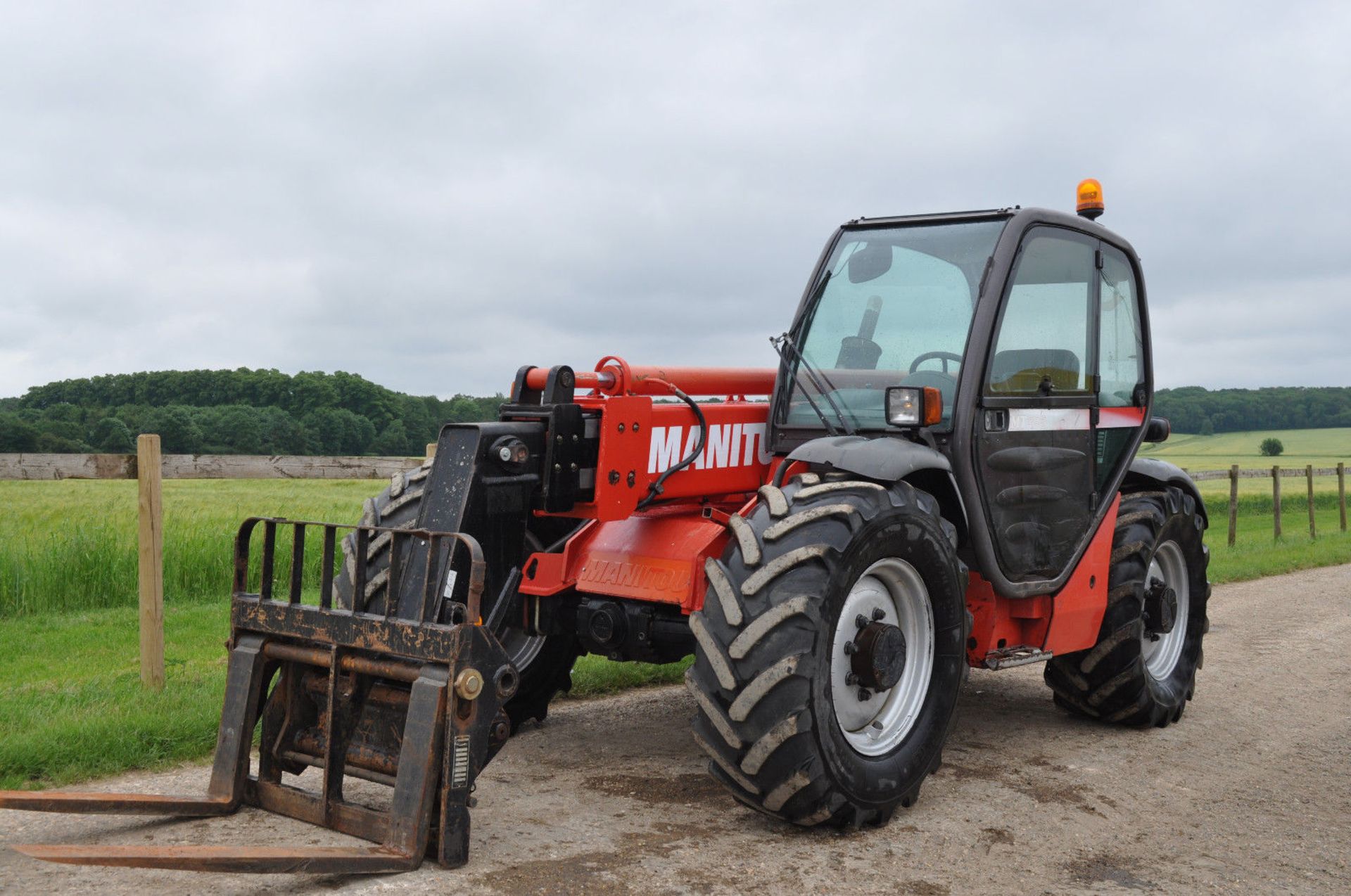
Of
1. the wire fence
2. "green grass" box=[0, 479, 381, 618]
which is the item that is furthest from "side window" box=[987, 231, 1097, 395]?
the wire fence

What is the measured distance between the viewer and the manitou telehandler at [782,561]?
14.1 ft

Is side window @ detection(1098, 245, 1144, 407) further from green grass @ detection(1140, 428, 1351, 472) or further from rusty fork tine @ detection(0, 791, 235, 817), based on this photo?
green grass @ detection(1140, 428, 1351, 472)

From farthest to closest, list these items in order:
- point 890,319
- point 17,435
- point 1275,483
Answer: point 1275,483
point 17,435
point 890,319

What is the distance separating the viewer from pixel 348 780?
524 centimetres

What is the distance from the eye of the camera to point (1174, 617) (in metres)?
7.27

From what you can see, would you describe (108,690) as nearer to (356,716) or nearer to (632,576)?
(356,716)

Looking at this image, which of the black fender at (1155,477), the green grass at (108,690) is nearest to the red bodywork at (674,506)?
the black fender at (1155,477)

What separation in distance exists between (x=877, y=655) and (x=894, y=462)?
779 mm

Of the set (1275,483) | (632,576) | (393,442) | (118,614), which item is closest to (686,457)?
(632,576)

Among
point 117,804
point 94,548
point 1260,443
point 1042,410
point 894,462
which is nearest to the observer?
point 117,804

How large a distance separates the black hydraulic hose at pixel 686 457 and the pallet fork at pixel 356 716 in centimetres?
91

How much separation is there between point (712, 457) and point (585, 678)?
Result: 2431mm

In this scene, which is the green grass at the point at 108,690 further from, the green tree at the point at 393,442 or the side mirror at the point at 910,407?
the side mirror at the point at 910,407

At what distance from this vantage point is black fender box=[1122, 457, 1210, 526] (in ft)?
23.0
